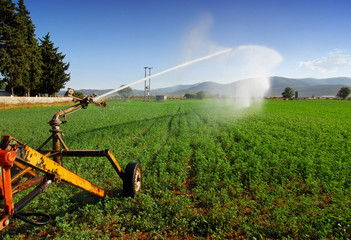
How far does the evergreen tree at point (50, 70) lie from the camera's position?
4885 centimetres

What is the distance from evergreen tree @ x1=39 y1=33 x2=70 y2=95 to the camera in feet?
160

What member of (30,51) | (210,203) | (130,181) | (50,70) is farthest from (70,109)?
(50,70)

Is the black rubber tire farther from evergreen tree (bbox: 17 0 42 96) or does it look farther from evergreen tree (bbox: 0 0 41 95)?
evergreen tree (bbox: 17 0 42 96)

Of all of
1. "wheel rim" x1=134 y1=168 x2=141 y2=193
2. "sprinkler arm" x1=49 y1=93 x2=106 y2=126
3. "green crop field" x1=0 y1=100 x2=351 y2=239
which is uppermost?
"sprinkler arm" x1=49 y1=93 x2=106 y2=126

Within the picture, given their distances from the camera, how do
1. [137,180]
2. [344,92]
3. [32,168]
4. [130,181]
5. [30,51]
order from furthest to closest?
[344,92], [30,51], [137,180], [130,181], [32,168]

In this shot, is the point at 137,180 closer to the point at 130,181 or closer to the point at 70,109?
the point at 130,181

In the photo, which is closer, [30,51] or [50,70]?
[30,51]

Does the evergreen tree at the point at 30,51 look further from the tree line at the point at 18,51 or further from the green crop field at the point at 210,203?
the green crop field at the point at 210,203

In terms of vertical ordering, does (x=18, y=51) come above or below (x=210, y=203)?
above

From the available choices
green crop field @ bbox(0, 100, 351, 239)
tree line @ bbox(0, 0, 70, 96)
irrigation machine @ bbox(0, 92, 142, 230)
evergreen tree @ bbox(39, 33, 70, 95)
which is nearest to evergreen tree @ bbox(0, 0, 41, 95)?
tree line @ bbox(0, 0, 70, 96)

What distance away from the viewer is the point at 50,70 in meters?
49.3

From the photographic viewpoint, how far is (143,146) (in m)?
10.1

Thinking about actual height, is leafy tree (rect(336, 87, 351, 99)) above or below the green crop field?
above

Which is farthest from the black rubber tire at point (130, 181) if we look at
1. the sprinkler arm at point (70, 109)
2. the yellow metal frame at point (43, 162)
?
the sprinkler arm at point (70, 109)
